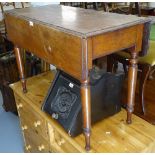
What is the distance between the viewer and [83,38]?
0.82 meters

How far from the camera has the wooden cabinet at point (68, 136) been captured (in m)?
1.11

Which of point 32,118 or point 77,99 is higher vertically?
point 77,99

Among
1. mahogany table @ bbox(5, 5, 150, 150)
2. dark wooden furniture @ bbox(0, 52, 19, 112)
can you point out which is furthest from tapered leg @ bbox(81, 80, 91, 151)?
dark wooden furniture @ bbox(0, 52, 19, 112)

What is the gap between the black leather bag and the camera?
44.7 inches

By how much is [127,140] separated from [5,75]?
1464 millimetres

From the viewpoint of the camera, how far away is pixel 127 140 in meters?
1.14

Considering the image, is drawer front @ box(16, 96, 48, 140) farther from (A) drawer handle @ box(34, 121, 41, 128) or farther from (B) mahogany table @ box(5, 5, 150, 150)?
(B) mahogany table @ box(5, 5, 150, 150)

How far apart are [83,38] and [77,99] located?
404 mm

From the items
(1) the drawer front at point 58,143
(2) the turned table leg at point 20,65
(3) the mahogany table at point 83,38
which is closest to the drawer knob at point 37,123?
(1) the drawer front at point 58,143

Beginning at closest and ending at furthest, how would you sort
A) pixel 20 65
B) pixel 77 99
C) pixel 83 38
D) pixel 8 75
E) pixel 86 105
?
pixel 83 38
pixel 86 105
pixel 77 99
pixel 20 65
pixel 8 75

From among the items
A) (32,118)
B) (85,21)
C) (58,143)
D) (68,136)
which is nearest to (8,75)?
(32,118)

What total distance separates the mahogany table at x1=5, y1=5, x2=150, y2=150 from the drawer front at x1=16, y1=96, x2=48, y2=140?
38cm

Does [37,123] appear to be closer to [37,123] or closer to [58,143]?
[37,123]

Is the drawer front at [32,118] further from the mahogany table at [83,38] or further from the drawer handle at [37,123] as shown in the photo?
the mahogany table at [83,38]
